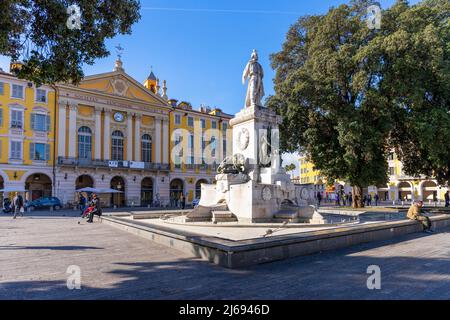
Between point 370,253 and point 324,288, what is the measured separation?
3.16m

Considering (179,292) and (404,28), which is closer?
(179,292)

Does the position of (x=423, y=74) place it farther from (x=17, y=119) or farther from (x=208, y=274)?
(x=17, y=119)

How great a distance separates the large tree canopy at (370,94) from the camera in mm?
18891

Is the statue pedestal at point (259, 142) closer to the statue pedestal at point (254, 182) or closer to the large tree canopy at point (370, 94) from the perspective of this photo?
the statue pedestal at point (254, 182)

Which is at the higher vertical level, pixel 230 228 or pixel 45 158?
pixel 45 158

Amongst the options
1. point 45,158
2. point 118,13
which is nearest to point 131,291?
point 118,13

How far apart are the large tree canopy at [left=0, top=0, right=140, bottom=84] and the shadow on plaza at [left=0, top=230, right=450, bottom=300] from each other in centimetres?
508

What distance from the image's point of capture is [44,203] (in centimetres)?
3084

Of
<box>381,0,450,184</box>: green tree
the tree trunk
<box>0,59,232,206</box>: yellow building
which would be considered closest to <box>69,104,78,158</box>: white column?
<box>0,59,232,206</box>: yellow building

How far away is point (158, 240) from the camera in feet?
28.1

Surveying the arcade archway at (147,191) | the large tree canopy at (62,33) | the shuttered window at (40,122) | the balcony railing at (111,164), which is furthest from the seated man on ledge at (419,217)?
the shuttered window at (40,122)

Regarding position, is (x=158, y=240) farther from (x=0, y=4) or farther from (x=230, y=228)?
(x=0, y=4)

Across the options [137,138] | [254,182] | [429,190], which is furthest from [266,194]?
[429,190]

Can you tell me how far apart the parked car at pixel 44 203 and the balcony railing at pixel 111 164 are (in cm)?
499
